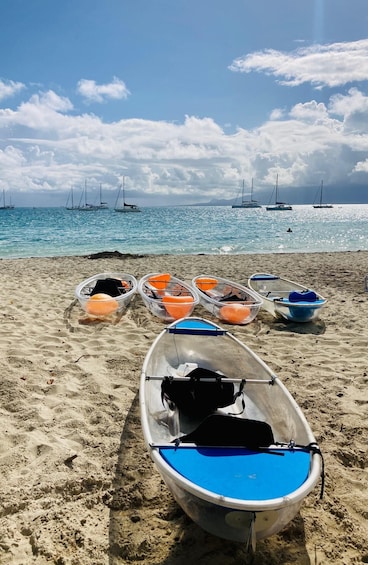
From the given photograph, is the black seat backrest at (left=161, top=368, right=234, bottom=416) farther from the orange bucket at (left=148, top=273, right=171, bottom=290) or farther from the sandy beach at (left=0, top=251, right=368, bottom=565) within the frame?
the orange bucket at (left=148, top=273, right=171, bottom=290)

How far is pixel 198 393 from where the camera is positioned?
3746 millimetres

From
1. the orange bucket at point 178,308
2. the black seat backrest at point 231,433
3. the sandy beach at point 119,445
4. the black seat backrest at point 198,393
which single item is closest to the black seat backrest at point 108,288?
the sandy beach at point 119,445

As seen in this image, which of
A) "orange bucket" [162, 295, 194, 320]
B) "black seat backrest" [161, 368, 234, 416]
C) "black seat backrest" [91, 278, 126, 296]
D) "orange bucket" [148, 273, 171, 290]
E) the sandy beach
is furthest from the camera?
"orange bucket" [148, 273, 171, 290]

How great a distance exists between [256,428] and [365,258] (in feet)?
55.5

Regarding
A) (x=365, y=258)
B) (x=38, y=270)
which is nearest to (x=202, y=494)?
(x=38, y=270)

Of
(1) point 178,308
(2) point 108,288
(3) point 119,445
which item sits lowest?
(3) point 119,445

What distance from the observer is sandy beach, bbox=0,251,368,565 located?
2637mm

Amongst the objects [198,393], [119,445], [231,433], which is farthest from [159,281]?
[231,433]

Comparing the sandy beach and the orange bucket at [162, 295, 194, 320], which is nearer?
the sandy beach

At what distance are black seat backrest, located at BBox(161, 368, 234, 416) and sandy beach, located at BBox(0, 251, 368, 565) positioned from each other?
1.79ft

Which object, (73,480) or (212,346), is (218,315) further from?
(73,480)

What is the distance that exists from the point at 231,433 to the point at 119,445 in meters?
1.35

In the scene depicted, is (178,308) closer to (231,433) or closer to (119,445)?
(119,445)

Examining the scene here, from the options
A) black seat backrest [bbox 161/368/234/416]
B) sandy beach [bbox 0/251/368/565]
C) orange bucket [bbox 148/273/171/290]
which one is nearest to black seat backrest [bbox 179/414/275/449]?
sandy beach [bbox 0/251/368/565]
